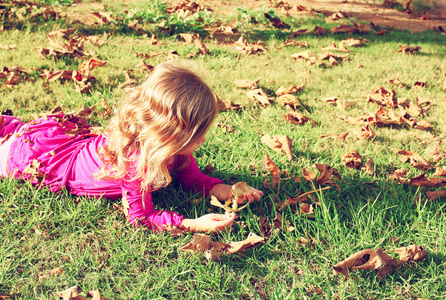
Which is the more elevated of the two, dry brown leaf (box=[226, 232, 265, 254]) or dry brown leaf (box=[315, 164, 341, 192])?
dry brown leaf (box=[315, 164, 341, 192])

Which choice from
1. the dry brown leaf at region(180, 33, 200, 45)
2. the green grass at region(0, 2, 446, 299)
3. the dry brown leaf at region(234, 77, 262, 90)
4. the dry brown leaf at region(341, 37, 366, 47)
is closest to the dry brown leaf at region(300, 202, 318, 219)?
the green grass at region(0, 2, 446, 299)

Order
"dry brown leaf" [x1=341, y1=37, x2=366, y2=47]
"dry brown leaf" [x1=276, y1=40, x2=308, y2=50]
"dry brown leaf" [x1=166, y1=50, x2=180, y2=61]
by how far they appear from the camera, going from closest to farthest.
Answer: "dry brown leaf" [x1=166, y1=50, x2=180, y2=61] → "dry brown leaf" [x1=276, y1=40, x2=308, y2=50] → "dry brown leaf" [x1=341, y1=37, x2=366, y2=47]

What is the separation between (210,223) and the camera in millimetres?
2051

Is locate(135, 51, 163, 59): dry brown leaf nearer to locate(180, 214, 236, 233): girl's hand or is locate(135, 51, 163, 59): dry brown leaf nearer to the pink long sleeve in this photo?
the pink long sleeve

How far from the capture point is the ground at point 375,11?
5879mm

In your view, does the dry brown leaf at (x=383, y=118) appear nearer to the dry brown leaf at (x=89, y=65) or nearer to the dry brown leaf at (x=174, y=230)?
the dry brown leaf at (x=174, y=230)

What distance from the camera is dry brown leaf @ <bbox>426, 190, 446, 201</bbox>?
7.69 ft

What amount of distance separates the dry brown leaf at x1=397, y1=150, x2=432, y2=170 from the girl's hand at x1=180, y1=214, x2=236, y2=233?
4.72ft

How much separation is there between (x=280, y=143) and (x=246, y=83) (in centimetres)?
100

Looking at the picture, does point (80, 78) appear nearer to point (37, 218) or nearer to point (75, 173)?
point (75, 173)

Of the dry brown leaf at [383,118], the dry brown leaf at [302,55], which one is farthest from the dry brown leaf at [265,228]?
the dry brown leaf at [302,55]

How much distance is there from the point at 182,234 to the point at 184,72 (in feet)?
2.91

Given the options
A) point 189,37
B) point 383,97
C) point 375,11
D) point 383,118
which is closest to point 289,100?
point 383,118

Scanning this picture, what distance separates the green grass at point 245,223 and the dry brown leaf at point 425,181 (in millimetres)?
52
